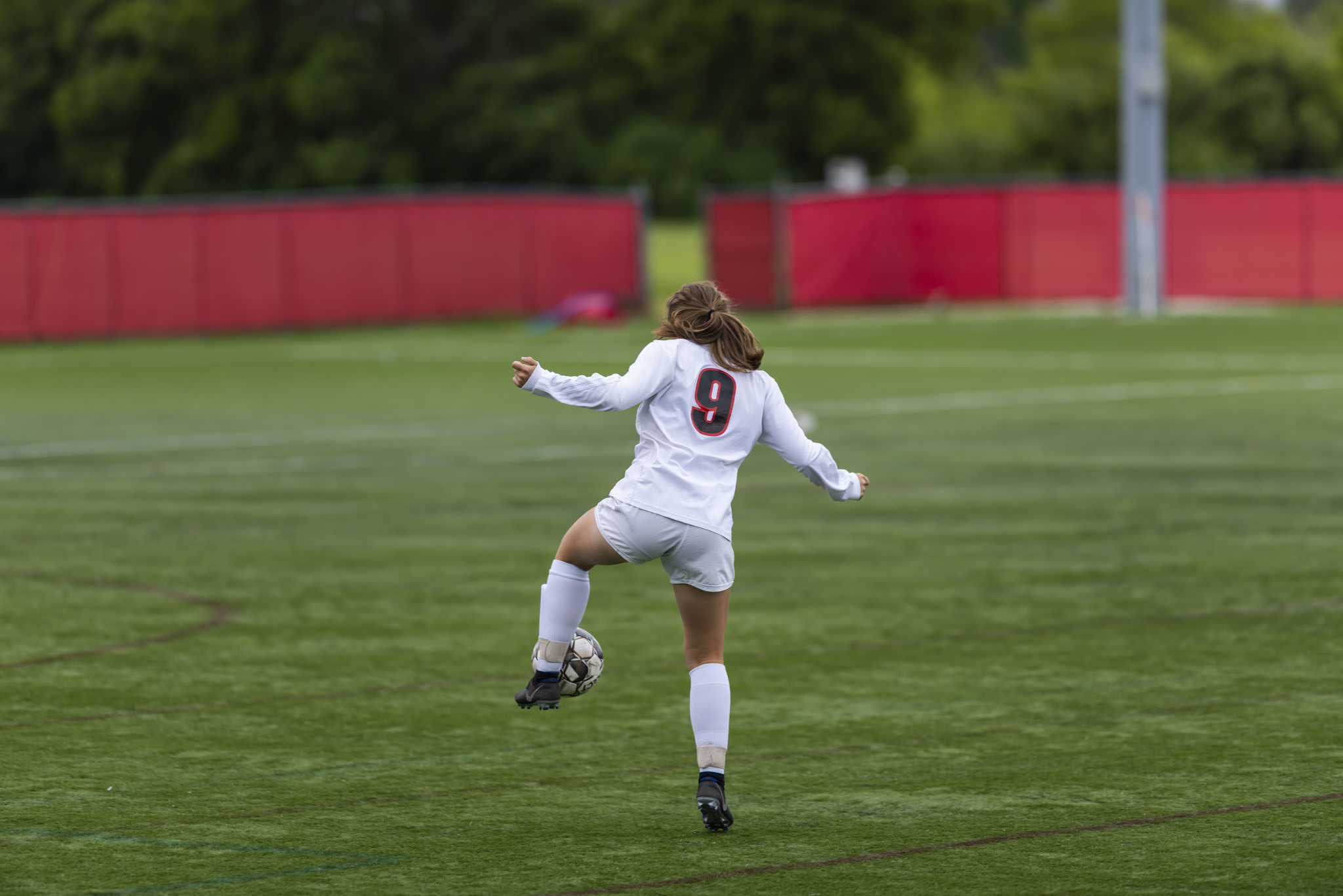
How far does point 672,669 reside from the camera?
9.71 meters

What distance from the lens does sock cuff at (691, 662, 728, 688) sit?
6738 millimetres

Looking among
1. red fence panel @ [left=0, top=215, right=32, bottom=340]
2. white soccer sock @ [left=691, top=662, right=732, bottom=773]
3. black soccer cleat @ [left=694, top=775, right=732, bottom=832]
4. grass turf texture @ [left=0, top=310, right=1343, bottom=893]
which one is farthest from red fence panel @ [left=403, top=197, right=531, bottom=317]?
black soccer cleat @ [left=694, top=775, right=732, bottom=832]

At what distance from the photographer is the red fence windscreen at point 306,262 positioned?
38656mm

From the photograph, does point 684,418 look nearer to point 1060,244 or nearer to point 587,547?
point 587,547

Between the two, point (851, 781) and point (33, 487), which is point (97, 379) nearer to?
point (33, 487)

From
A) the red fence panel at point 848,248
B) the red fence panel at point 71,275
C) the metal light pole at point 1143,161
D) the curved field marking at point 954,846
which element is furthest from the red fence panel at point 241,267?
the curved field marking at point 954,846

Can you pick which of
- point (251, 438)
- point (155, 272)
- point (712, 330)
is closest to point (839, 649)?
point (712, 330)

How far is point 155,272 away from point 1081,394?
20501 millimetres

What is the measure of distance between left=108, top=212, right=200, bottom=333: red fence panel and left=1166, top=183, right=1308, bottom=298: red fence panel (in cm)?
2058

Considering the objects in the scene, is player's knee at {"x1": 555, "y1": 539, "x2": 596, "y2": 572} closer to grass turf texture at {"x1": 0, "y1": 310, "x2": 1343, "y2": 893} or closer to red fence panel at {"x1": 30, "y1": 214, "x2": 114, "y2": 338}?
grass turf texture at {"x1": 0, "y1": 310, "x2": 1343, "y2": 893}

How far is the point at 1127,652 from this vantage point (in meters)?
9.92

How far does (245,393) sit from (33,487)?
10.5 metres

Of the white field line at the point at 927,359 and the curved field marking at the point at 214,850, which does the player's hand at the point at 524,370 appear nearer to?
the curved field marking at the point at 214,850

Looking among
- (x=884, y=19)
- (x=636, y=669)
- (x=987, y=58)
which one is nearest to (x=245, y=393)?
(x=636, y=669)
